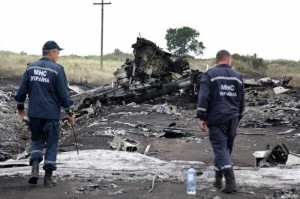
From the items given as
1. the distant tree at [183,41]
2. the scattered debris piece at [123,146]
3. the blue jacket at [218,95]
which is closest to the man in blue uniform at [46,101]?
the blue jacket at [218,95]

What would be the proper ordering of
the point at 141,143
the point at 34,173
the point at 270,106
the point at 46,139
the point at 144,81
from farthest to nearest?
the point at 144,81 < the point at 270,106 < the point at 141,143 < the point at 46,139 < the point at 34,173

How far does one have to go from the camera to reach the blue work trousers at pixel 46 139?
22.2 ft

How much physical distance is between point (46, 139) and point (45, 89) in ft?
2.23

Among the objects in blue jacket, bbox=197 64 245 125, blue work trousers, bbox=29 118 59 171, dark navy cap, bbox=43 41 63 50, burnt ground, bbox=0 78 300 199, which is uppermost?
dark navy cap, bbox=43 41 63 50

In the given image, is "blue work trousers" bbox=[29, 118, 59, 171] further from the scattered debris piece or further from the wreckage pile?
the wreckage pile

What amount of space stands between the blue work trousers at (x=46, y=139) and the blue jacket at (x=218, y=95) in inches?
75.0

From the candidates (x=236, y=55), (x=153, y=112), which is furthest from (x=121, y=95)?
(x=236, y=55)

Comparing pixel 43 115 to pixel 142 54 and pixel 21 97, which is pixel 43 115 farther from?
pixel 142 54

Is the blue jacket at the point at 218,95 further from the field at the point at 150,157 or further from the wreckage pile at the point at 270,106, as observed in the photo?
the wreckage pile at the point at 270,106

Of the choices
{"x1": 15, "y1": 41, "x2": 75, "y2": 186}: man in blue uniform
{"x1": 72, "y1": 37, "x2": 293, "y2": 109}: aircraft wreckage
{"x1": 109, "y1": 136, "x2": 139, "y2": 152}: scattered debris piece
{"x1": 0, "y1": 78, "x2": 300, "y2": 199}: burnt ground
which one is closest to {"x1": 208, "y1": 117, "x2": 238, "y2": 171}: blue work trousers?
{"x1": 0, "y1": 78, "x2": 300, "y2": 199}: burnt ground

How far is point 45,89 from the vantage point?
268 inches

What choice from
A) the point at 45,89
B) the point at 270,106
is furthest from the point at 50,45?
the point at 270,106

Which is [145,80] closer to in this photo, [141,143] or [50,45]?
[141,143]

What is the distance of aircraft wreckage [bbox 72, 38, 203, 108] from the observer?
22.7 metres
